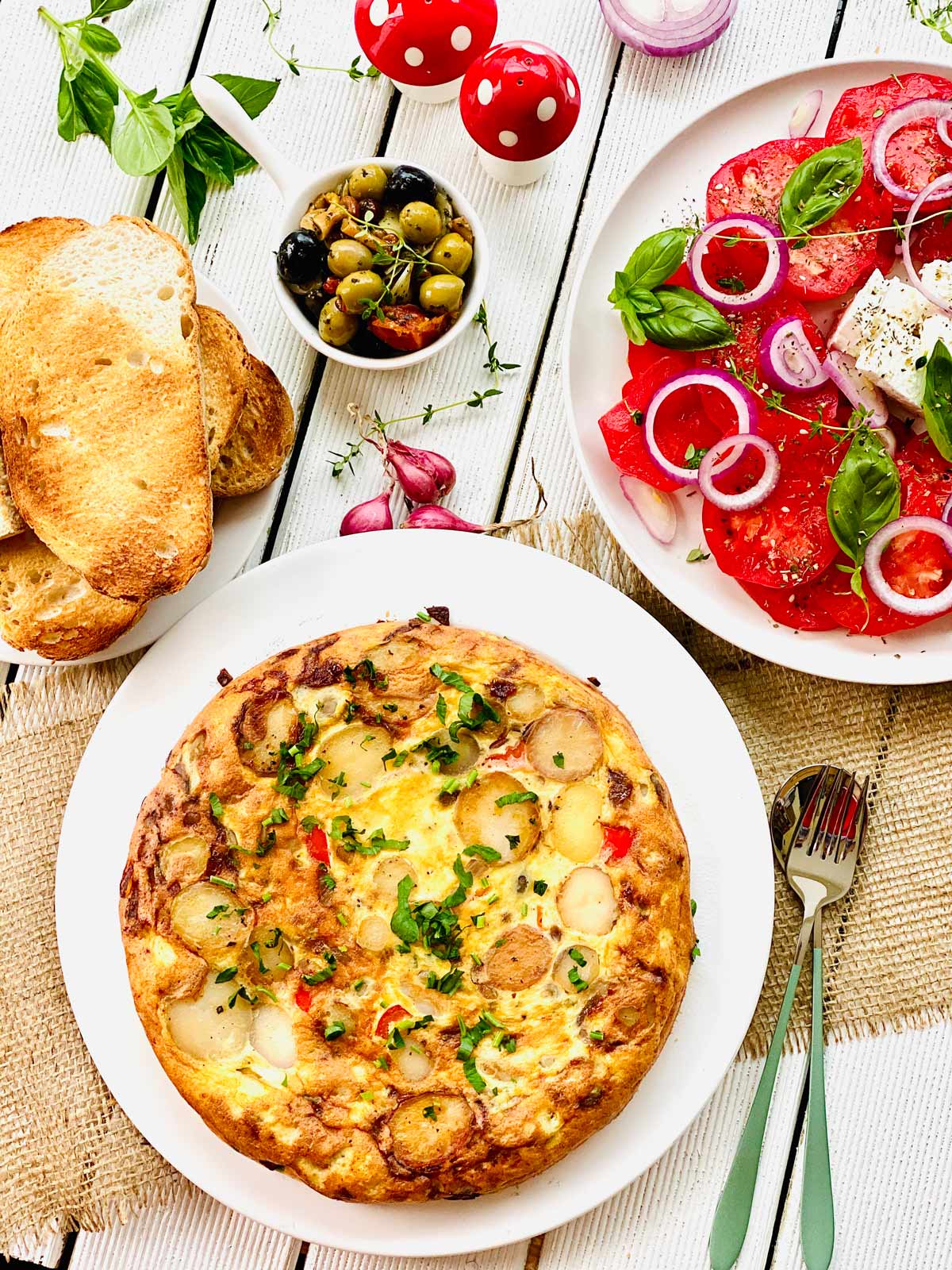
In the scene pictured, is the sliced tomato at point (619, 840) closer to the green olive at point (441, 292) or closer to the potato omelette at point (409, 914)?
the potato omelette at point (409, 914)

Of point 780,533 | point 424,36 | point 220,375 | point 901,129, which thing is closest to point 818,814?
point 780,533

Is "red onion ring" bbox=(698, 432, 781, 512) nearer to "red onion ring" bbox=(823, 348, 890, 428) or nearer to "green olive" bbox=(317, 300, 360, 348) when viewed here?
"red onion ring" bbox=(823, 348, 890, 428)

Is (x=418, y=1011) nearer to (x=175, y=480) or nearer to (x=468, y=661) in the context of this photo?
(x=468, y=661)

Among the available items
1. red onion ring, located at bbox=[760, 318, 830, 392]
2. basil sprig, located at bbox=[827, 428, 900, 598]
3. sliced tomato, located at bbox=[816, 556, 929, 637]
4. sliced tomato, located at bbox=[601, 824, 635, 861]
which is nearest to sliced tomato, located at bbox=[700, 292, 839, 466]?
red onion ring, located at bbox=[760, 318, 830, 392]

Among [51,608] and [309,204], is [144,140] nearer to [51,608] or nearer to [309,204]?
[309,204]

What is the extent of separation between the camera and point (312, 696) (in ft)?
8.39

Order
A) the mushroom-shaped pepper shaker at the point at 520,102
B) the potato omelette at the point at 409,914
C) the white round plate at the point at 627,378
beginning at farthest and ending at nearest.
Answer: the white round plate at the point at 627,378 < the mushroom-shaped pepper shaker at the point at 520,102 < the potato omelette at the point at 409,914

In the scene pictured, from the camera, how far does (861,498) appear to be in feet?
8.86

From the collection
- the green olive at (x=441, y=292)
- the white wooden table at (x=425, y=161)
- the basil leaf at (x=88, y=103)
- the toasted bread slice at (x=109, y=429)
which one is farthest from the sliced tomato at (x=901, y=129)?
the basil leaf at (x=88, y=103)

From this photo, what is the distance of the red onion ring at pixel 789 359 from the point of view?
2.83 m

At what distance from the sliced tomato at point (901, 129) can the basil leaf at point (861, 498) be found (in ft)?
2.33

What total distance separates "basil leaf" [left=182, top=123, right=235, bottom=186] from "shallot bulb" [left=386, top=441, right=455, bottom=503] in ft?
2.78

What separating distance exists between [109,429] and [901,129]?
206 centimetres

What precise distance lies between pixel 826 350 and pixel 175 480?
64.3 inches
